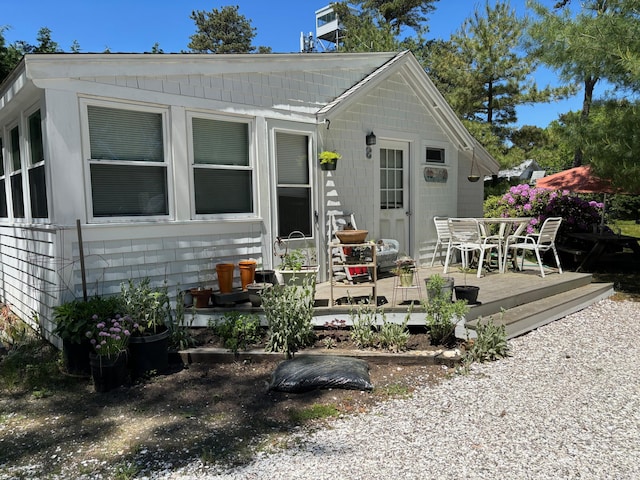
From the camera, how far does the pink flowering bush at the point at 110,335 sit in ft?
13.0

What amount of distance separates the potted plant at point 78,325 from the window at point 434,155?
5979 millimetres

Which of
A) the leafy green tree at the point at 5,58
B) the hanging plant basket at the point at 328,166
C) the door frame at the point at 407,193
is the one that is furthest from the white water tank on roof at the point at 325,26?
the hanging plant basket at the point at 328,166

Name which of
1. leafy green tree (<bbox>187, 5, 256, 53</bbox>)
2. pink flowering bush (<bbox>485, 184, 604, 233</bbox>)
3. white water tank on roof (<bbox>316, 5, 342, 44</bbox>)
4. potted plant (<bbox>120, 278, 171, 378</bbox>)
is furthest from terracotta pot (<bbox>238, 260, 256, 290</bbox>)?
white water tank on roof (<bbox>316, 5, 342, 44</bbox>)

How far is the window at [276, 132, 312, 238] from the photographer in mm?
6379

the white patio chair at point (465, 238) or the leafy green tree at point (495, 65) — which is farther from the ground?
the leafy green tree at point (495, 65)

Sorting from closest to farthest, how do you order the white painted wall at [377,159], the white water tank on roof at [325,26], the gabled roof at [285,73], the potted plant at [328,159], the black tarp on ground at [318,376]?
the black tarp on ground at [318,376]
the gabled roof at [285,73]
the potted plant at [328,159]
the white painted wall at [377,159]
the white water tank on roof at [325,26]

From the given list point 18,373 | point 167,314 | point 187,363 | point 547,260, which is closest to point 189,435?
point 187,363

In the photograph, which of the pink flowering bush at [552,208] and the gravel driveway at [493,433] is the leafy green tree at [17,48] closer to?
the gravel driveway at [493,433]

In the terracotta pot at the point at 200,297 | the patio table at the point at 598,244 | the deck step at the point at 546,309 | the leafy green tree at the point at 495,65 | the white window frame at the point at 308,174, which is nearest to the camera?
the terracotta pot at the point at 200,297

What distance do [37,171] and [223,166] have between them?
2.12 meters

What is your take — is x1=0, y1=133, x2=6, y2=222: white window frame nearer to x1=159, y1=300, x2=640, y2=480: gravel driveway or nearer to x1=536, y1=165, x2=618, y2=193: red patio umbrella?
x1=159, y1=300, x2=640, y2=480: gravel driveway

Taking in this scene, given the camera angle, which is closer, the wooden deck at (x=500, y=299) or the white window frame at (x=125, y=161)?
the white window frame at (x=125, y=161)

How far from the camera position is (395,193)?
791 cm

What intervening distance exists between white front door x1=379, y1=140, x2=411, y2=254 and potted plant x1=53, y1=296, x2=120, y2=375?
4655 mm
